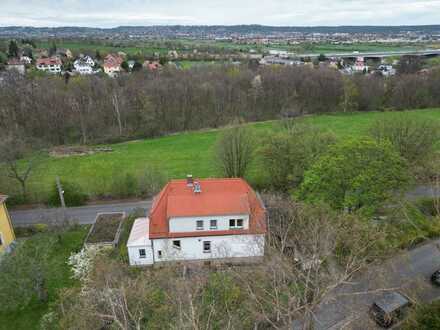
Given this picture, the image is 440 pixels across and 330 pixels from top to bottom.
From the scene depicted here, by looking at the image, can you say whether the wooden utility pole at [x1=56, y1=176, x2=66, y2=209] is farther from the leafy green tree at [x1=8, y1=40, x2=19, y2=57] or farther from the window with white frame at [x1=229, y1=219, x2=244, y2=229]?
the leafy green tree at [x1=8, y1=40, x2=19, y2=57]

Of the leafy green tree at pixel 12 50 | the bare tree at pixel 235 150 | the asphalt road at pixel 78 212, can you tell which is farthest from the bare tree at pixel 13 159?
the leafy green tree at pixel 12 50

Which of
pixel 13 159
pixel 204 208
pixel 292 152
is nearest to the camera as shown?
pixel 204 208

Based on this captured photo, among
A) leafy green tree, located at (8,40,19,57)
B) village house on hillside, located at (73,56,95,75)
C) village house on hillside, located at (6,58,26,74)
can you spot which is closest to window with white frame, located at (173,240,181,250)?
village house on hillside, located at (6,58,26,74)

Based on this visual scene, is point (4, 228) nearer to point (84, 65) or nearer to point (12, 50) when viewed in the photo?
point (84, 65)

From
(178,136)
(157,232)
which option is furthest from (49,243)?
(178,136)

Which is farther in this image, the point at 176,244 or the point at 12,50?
the point at 12,50

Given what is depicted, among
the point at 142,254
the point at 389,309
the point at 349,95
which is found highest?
the point at 349,95

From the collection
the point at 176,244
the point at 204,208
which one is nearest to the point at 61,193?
the point at 176,244

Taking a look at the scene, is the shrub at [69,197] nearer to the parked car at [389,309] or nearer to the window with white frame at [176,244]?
the window with white frame at [176,244]
